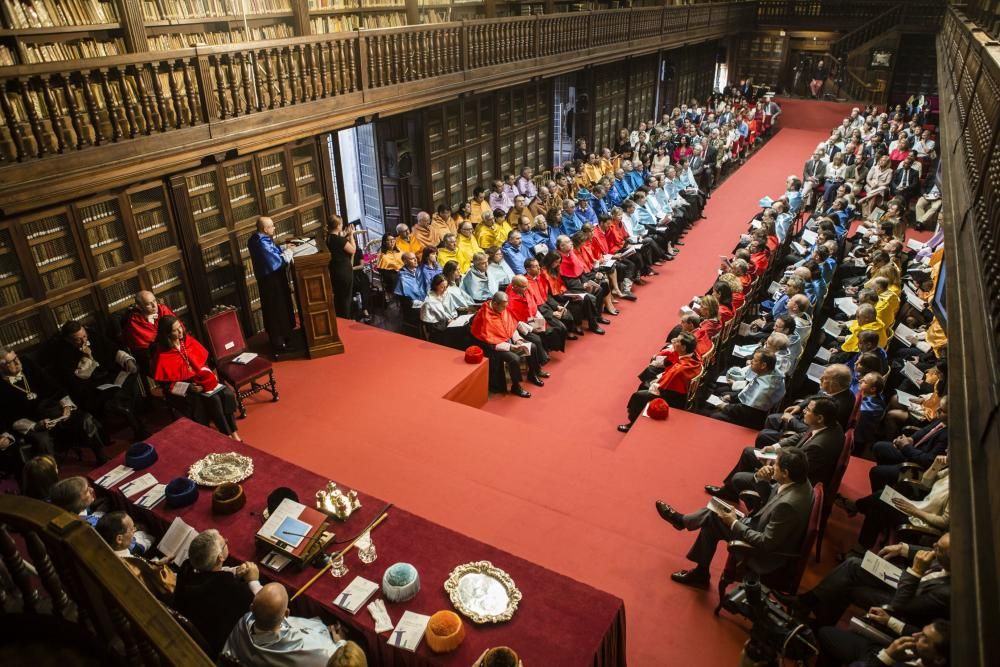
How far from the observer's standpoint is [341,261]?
27.3ft

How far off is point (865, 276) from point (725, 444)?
15.0ft

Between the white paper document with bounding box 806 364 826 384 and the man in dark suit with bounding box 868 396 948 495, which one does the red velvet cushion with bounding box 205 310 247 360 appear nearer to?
the white paper document with bounding box 806 364 826 384

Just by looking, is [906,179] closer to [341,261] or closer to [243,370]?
[341,261]

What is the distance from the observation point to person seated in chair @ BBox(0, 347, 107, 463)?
5500mm

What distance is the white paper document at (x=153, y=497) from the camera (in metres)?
4.60

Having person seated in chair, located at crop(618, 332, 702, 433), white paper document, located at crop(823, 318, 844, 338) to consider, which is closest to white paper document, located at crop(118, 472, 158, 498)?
person seated in chair, located at crop(618, 332, 702, 433)

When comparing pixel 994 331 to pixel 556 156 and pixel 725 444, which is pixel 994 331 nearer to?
pixel 725 444

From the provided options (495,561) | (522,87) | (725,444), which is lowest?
(725,444)

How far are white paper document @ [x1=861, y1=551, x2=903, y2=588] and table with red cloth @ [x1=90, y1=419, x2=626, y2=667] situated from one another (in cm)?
162

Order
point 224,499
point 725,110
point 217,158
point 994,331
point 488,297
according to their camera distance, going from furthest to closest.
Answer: point 725,110 < point 488,297 < point 217,158 < point 224,499 < point 994,331

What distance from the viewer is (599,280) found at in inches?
398

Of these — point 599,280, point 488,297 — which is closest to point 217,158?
point 488,297

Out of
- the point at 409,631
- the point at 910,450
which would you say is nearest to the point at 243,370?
the point at 409,631

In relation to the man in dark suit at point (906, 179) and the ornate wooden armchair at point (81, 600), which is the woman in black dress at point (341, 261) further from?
the man in dark suit at point (906, 179)
